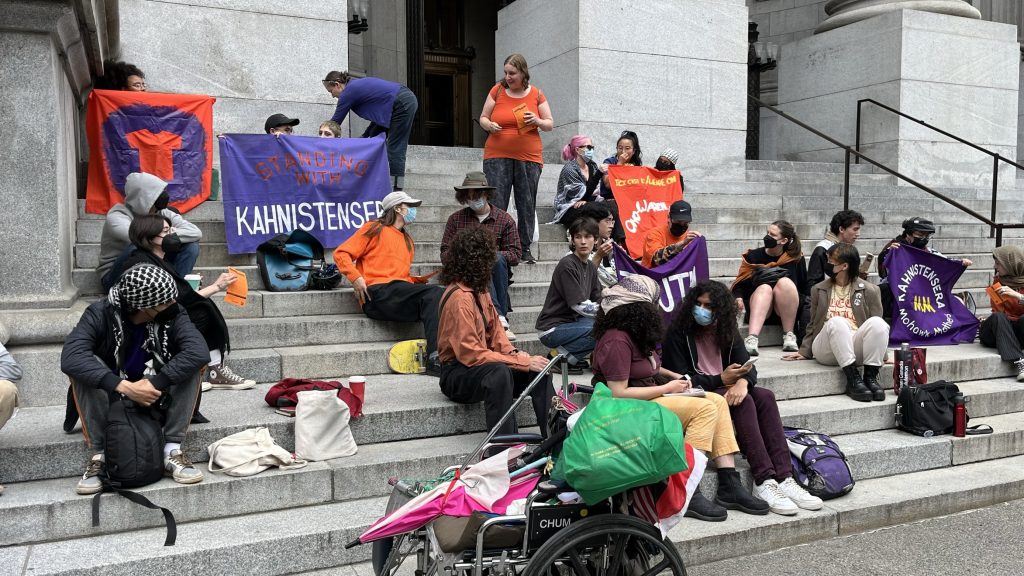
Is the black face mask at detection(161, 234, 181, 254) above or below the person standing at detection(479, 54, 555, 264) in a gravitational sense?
below

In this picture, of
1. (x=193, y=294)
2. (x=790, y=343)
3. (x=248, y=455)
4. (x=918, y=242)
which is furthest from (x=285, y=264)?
(x=918, y=242)

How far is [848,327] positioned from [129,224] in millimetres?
5418

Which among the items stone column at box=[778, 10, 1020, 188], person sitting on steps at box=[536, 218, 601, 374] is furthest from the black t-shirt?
stone column at box=[778, 10, 1020, 188]

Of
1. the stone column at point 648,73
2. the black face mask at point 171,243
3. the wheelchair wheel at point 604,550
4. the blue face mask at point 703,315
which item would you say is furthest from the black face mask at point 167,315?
→ the stone column at point 648,73

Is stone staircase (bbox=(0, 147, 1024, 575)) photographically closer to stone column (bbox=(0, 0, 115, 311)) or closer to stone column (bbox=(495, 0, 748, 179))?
stone column (bbox=(0, 0, 115, 311))

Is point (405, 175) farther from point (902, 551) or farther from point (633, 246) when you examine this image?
point (902, 551)

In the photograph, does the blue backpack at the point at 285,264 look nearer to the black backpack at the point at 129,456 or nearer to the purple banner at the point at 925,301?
the black backpack at the point at 129,456

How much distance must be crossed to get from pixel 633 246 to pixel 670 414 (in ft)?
17.3

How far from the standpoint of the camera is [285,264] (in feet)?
23.9

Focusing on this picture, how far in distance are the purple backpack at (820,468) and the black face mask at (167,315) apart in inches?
147

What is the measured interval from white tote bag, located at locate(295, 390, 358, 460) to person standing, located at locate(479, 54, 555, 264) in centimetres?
365

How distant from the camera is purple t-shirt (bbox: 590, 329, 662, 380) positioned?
193 inches

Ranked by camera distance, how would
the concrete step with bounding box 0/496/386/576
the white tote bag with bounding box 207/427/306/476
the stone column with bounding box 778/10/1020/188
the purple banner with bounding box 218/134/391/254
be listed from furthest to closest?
1. the stone column with bounding box 778/10/1020/188
2. the purple banner with bounding box 218/134/391/254
3. the white tote bag with bounding box 207/427/306/476
4. the concrete step with bounding box 0/496/386/576

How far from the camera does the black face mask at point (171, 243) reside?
20.0ft
